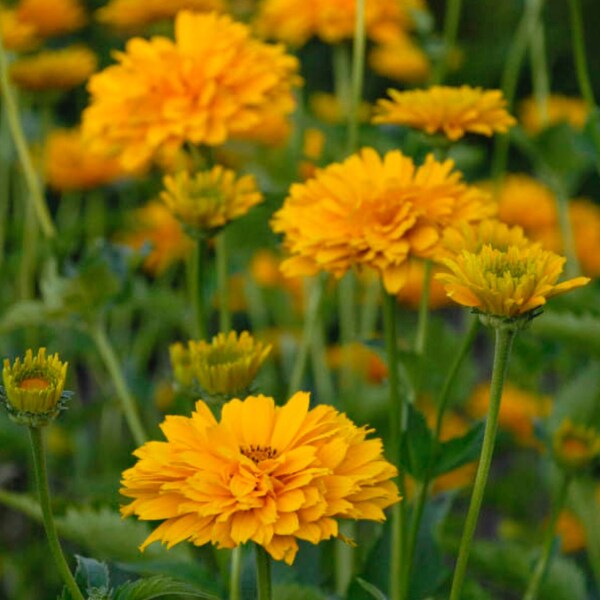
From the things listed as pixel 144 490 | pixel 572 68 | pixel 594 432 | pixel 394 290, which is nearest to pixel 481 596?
pixel 594 432

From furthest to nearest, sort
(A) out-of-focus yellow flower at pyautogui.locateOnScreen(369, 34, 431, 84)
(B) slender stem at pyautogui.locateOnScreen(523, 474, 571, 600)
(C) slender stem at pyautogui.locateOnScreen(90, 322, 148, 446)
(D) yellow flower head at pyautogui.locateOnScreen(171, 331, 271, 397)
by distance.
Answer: (A) out-of-focus yellow flower at pyautogui.locateOnScreen(369, 34, 431, 84)
(C) slender stem at pyautogui.locateOnScreen(90, 322, 148, 446)
(B) slender stem at pyautogui.locateOnScreen(523, 474, 571, 600)
(D) yellow flower head at pyautogui.locateOnScreen(171, 331, 271, 397)

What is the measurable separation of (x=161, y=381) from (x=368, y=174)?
1059mm

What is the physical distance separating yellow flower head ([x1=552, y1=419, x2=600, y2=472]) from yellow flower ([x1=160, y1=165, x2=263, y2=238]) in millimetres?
289

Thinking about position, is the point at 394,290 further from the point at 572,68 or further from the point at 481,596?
the point at 572,68

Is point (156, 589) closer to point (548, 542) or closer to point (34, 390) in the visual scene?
point (34, 390)

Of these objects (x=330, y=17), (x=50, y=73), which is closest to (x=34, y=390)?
(x=330, y=17)

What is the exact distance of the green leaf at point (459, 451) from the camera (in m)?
0.81

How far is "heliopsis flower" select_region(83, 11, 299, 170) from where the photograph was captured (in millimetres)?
988

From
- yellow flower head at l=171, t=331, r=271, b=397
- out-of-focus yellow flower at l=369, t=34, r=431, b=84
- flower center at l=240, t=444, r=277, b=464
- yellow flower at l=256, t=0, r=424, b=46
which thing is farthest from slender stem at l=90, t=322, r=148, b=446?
out-of-focus yellow flower at l=369, t=34, r=431, b=84

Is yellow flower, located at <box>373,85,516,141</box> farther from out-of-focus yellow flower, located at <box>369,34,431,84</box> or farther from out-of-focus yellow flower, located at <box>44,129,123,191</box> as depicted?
out-of-focus yellow flower, located at <box>369,34,431,84</box>

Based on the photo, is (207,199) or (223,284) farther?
(223,284)

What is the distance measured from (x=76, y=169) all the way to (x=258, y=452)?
3.62 ft

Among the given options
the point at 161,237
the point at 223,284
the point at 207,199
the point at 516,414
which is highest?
the point at 207,199

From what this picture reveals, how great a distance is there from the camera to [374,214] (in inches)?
31.5
